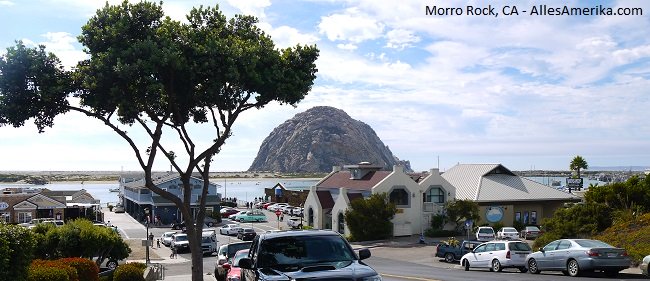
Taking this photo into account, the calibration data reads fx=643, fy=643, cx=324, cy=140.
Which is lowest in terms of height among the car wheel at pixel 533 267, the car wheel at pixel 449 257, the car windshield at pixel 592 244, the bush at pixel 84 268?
the car wheel at pixel 449 257

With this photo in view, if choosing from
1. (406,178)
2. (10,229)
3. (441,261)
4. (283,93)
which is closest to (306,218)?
(406,178)

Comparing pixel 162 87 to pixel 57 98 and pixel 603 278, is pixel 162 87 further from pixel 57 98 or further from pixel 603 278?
pixel 603 278

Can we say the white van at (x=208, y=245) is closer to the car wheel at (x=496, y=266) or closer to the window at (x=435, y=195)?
the window at (x=435, y=195)

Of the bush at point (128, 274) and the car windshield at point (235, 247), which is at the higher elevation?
the car windshield at point (235, 247)

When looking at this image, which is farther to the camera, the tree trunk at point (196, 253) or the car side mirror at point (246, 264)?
the tree trunk at point (196, 253)

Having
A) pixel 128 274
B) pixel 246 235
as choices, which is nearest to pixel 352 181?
pixel 246 235

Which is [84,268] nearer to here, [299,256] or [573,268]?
[299,256]

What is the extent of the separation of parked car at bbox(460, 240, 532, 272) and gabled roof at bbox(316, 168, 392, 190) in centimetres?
2940


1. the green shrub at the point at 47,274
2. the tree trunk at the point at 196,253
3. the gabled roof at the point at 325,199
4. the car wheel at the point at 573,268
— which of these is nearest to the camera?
Answer: the green shrub at the point at 47,274

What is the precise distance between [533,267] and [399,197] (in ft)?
110

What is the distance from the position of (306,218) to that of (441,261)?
27307 mm

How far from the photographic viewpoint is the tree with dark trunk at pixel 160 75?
20.8 meters

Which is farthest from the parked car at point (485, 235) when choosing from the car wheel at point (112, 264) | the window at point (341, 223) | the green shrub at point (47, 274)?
the green shrub at point (47, 274)

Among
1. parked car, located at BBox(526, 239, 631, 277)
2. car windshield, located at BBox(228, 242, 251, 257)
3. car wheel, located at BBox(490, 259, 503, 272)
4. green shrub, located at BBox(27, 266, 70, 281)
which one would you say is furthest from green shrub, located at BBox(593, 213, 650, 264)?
green shrub, located at BBox(27, 266, 70, 281)
